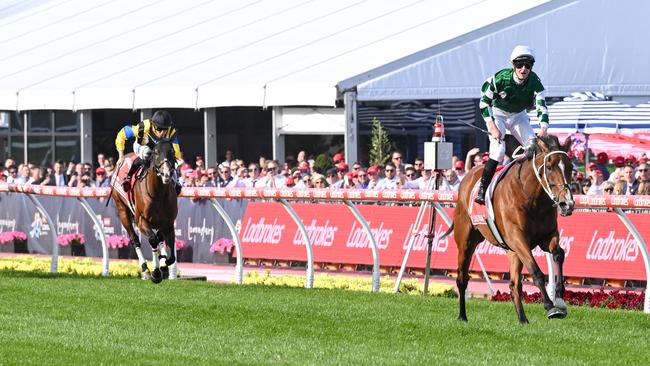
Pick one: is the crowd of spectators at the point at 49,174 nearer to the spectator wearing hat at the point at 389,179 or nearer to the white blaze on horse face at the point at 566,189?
the spectator wearing hat at the point at 389,179

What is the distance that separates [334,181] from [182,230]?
97.8 inches

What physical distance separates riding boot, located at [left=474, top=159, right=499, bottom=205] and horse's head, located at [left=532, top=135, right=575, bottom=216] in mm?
655

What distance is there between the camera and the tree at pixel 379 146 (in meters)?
24.0

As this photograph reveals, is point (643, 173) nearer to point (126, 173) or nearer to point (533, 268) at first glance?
point (533, 268)

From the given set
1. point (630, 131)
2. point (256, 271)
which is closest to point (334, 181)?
point (256, 271)

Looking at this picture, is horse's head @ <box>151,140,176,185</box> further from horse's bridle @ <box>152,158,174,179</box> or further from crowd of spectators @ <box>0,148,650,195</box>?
crowd of spectators @ <box>0,148,650,195</box>

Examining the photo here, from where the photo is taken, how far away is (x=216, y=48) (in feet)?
94.4

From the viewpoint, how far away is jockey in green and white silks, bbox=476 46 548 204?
1158 centimetres

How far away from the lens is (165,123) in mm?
15141

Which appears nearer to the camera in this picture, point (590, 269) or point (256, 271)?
point (590, 269)

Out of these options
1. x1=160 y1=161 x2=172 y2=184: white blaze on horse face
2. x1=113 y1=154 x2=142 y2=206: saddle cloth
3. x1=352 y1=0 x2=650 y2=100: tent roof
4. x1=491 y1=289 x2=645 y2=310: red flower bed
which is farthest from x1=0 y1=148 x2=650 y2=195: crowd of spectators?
x1=113 y1=154 x2=142 y2=206: saddle cloth

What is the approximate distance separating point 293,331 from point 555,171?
7.65 feet

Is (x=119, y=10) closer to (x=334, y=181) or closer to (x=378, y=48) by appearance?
(x=378, y=48)

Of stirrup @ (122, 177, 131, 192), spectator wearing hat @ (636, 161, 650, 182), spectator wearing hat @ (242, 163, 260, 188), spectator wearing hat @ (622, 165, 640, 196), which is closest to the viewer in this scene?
spectator wearing hat @ (636, 161, 650, 182)
